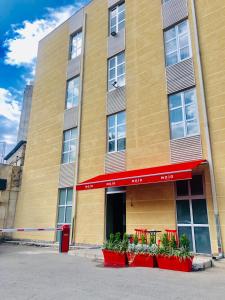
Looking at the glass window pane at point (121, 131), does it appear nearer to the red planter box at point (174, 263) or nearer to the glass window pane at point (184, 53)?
the glass window pane at point (184, 53)

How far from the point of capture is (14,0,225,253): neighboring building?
10227 millimetres

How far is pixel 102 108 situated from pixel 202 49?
247 inches

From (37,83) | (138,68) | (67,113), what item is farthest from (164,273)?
(37,83)

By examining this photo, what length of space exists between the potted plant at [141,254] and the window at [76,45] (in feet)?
47.1

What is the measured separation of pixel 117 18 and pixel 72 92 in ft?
18.4

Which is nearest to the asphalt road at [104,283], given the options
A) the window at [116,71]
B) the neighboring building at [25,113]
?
the window at [116,71]

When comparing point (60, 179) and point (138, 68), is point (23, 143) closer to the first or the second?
point (60, 179)

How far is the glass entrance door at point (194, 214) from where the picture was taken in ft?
31.7

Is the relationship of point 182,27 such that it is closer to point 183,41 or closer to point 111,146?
point 183,41

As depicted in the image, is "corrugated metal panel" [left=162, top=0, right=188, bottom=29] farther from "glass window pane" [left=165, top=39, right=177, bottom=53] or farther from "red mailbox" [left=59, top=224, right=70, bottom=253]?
"red mailbox" [left=59, top=224, right=70, bottom=253]

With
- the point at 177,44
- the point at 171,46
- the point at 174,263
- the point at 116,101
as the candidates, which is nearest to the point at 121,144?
the point at 116,101

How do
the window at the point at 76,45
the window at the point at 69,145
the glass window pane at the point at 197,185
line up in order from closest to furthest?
the glass window pane at the point at 197,185 → the window at the point at 69,145 → the window at the point at 76,45

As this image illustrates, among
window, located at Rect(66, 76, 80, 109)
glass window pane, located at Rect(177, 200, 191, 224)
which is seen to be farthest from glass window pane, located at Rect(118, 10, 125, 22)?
glass window pane, located at Rect(177, 200, 191, 224)

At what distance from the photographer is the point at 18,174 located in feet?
62.5
